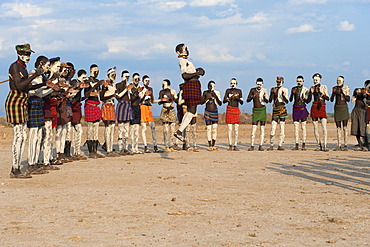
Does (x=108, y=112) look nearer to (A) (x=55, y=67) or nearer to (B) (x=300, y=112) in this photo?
(A) (x=55, y=67)

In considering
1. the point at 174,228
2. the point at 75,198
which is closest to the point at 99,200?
the point at 75,198

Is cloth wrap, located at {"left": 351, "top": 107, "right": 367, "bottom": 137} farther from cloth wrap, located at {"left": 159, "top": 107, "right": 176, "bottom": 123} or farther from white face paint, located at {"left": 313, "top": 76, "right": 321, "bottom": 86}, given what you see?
cloth wrap, located at {"left": 159, "top": 107, "right": 176, "bottom": 123}

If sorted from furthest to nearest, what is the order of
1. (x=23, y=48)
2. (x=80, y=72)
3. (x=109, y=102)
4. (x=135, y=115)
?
(x=135, y=115) → (x=109, y=102) → (x=80, y=72) → (x=23, y=48)

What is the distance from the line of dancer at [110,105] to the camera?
1018cm

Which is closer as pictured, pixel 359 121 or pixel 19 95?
pixel 19 95

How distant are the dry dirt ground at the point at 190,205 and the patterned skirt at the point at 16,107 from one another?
123cm

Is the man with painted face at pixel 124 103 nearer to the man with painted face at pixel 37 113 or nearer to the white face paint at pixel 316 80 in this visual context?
the man with painted face at pixel 37 113

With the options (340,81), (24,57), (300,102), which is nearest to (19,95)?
(24,57)

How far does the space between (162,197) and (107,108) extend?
723cm

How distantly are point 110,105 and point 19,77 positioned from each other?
519cm

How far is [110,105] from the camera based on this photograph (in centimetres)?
1473

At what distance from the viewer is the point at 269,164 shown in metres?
12.5

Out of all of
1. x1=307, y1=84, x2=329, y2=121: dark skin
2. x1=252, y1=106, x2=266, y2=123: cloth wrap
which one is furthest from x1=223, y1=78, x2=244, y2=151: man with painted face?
x1=307, y1=84, x2=329, y2=121: dark skin

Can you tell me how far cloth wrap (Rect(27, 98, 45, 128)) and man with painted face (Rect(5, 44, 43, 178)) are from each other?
1.61ft
